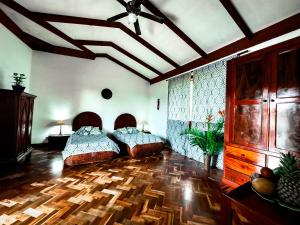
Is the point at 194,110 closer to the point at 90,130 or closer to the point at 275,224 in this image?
the point at 90,130

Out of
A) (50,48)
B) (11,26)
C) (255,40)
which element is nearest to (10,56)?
(11,26)

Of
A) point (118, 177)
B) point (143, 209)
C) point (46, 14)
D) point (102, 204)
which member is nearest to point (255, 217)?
point (143, 209)

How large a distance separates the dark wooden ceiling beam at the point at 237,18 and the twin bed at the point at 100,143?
333 cm

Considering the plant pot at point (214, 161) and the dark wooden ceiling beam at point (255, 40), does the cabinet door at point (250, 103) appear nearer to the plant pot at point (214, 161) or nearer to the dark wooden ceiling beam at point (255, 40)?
the dark wooden ceiling beam at point (255, 40)

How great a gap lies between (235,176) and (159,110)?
13.7 ft

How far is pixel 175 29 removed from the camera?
3498mm

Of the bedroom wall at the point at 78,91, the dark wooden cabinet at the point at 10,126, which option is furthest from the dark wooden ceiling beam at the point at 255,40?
the dark wooden cabinet at the point at 10,126

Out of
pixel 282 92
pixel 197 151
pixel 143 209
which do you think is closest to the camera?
pixel 282 92

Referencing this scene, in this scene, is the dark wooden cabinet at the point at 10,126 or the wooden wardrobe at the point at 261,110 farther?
the dark wooden cabinet at the point at 10,126

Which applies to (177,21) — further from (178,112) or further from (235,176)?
(235,176)

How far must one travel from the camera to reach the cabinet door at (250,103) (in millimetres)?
2180

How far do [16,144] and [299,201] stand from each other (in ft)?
12.9

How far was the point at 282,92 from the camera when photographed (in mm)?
1983

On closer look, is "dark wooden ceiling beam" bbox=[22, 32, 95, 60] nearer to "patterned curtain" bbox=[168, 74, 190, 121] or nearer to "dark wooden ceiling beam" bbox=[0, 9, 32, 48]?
"dark wooden ceiling beam" bbox=[0, 9, 32, 48]
